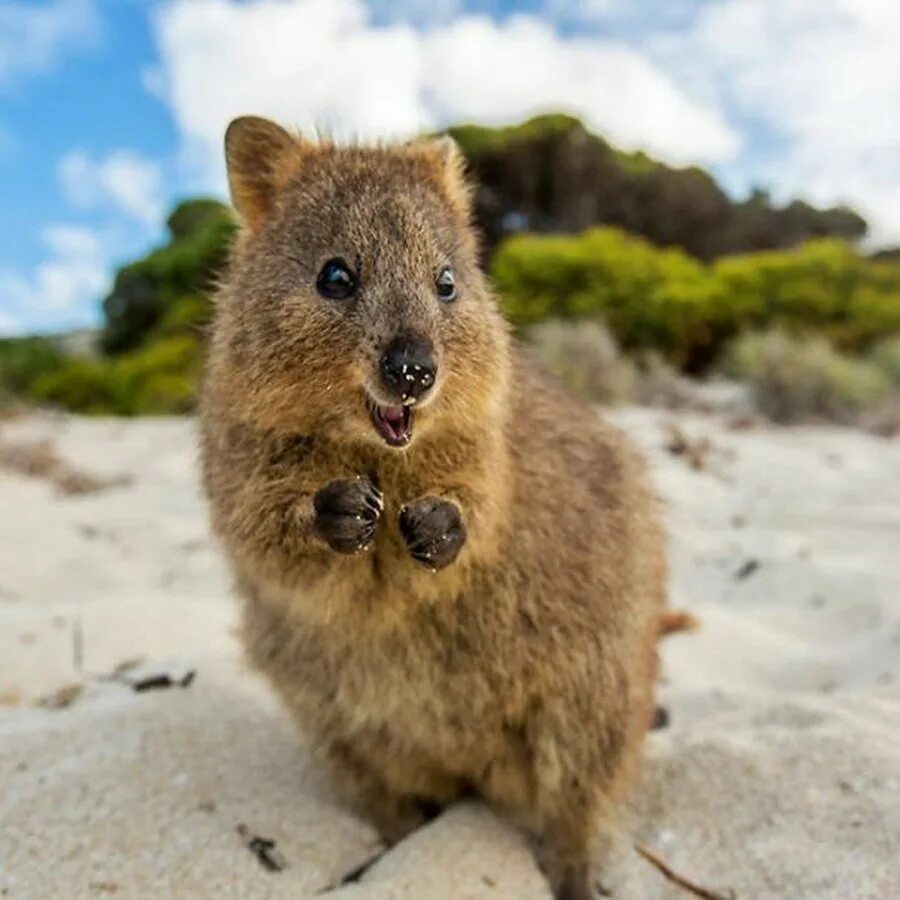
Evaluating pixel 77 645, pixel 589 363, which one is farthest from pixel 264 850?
pixel 589 363

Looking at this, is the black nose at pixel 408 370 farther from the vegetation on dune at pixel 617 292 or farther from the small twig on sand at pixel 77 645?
the small twig on sand at pixel 77 645

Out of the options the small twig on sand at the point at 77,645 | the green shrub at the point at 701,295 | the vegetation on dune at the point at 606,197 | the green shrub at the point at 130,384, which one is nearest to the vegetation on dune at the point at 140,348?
the green shrub at the point at 130,384

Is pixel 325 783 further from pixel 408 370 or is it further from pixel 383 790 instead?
pixel 408 370

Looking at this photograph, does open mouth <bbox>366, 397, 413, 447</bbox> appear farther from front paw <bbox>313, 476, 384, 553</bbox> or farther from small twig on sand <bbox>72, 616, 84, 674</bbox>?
small twig on sand <bbox>72, 616, 84, 674</bbox>

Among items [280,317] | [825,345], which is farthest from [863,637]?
[825,345]

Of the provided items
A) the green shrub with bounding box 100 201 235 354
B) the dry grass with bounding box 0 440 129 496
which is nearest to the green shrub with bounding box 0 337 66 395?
the green shrub with bounding box 100 201 235 354
